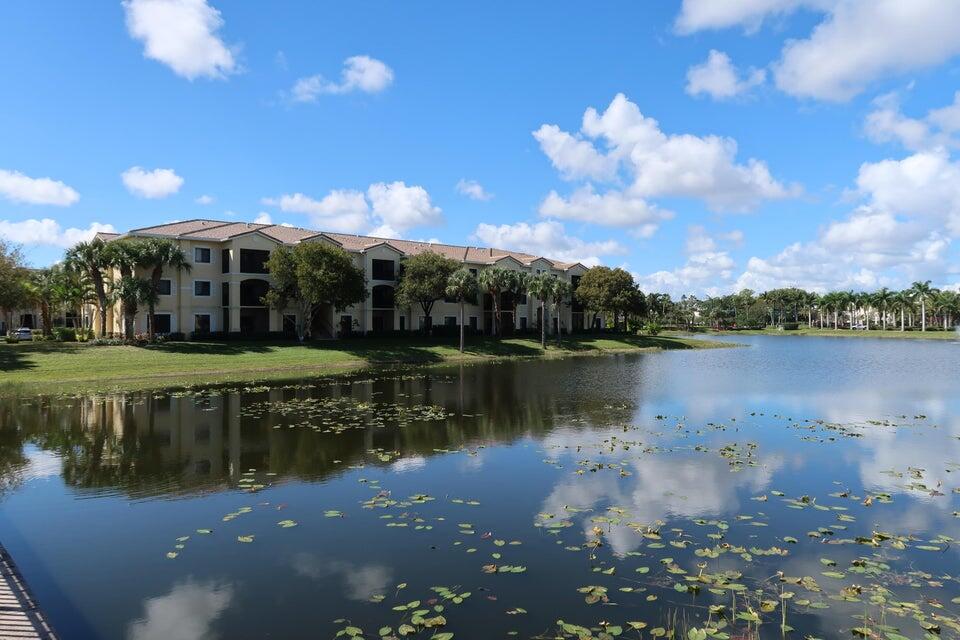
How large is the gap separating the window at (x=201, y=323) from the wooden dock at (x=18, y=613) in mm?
50644

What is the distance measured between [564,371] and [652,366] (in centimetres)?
913

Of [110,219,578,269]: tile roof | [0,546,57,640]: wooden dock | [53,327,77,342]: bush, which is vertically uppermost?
[110,219,578,269]: tile roof

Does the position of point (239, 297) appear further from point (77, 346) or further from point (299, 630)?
point (299, 630)

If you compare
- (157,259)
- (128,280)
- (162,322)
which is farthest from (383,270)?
(128,280)

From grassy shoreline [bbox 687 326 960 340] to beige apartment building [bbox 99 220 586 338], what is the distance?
77.5m

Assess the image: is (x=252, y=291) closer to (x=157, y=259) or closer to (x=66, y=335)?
(x=157, y=259)

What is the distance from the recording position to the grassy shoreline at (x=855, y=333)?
114562 millimetres

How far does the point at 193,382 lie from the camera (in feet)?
120

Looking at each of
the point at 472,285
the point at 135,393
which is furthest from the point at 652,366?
the point at 135,393

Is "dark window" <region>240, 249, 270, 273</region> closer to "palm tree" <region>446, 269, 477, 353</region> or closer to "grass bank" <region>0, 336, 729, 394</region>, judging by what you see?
"grass bank" <region>0, 336, 729, 394</region>

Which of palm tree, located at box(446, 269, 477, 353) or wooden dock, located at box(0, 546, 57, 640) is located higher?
palm tree, located at box(446, 269, 477, 353)

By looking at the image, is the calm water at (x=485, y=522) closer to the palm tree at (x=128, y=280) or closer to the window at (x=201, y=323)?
the palm tree at (x=128, y=280)

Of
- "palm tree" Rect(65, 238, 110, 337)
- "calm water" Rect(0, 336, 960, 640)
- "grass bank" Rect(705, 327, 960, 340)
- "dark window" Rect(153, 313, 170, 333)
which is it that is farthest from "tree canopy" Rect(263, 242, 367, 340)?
"grass bank" Rect(705, 327, 960, 340)

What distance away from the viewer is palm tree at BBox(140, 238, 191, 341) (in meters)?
50.0
